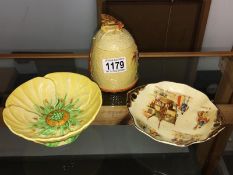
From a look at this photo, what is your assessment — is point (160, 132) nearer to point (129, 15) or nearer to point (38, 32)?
point (129, 15)

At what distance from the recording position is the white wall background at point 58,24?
1.65 m

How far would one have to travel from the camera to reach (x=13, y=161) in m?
1.05

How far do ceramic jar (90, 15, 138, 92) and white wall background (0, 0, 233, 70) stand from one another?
2.89ft

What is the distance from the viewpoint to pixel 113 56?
2.77 feet

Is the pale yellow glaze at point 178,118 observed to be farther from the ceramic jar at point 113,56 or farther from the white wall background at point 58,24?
the white wall background at point 58,24

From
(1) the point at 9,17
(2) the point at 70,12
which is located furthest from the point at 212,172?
(1) the point at 9,17

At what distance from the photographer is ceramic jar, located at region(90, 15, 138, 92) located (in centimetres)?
84

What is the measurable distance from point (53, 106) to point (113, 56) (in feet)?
0.85

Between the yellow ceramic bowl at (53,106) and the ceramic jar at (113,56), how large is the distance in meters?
0.05

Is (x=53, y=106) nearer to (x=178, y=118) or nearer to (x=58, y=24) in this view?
(x=178, y=118)

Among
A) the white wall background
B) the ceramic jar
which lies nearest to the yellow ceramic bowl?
the ceramic jar

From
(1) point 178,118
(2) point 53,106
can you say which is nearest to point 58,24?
(2) point 53,106

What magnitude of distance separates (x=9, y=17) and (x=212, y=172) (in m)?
1.42

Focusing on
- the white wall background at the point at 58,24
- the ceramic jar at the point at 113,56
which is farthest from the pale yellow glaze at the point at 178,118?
the white wall background at the point at 58,24
